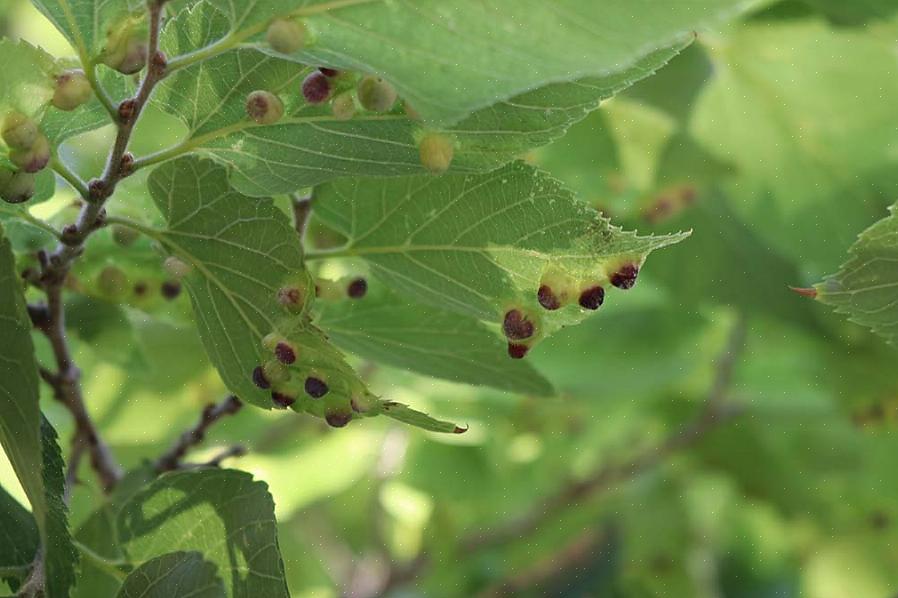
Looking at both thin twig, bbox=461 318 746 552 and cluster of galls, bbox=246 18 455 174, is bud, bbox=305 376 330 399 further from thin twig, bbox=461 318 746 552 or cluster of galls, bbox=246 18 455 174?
thin twig, bbox=461 318 746 552

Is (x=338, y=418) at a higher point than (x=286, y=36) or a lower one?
lower

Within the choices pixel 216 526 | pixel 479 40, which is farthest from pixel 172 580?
pixel 479 40

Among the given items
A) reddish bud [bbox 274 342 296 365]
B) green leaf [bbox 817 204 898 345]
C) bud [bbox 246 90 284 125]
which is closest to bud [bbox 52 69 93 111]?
bud [bbox 246 90 284 125]

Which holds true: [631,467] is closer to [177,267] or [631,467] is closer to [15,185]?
[177,267]

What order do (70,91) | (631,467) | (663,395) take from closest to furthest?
(70,91)
(663,395)
(631,467)

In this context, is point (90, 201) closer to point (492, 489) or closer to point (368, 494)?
point (492, 489)

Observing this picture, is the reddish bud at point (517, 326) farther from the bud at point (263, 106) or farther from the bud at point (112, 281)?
the bud at point (112, 281)
